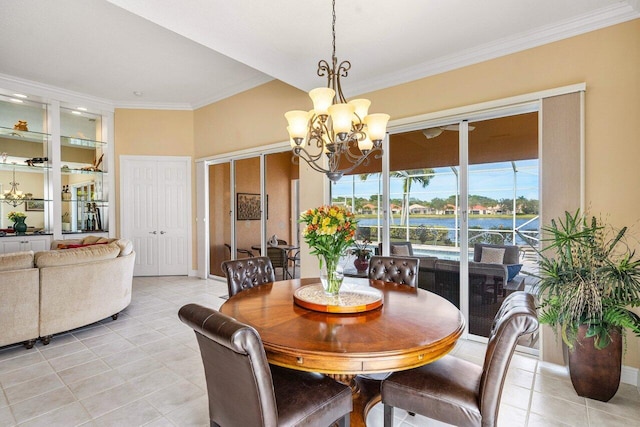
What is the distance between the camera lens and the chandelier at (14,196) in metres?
5.23

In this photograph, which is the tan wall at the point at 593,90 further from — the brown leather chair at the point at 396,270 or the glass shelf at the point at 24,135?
the glass shelf at the point at 24,135

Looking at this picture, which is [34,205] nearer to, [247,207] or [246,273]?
[247,207]

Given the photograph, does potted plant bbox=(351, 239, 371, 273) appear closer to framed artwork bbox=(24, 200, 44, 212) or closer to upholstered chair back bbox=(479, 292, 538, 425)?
upholstered chair back bbox=(479, 292, 538, 425)

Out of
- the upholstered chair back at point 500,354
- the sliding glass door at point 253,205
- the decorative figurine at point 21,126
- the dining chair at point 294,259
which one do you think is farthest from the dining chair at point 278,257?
the decorative figurine at point 21,126

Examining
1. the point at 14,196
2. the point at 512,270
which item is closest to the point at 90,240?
the point at 14,196

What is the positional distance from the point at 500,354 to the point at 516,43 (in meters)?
2.97

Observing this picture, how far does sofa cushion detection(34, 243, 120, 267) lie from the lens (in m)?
3.18

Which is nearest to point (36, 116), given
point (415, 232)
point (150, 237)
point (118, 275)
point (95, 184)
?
point (95, 184)

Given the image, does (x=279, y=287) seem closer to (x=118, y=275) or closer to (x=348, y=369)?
(x=348, y=369)

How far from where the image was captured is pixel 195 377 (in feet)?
8.67

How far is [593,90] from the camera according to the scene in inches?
108

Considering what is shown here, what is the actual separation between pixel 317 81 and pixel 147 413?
12.0 feet

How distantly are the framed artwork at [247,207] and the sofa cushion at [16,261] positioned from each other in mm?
3105

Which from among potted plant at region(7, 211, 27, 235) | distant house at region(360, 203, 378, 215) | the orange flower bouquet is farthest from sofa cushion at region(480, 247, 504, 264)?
potted plant at region(7, 211, 27, 235)
